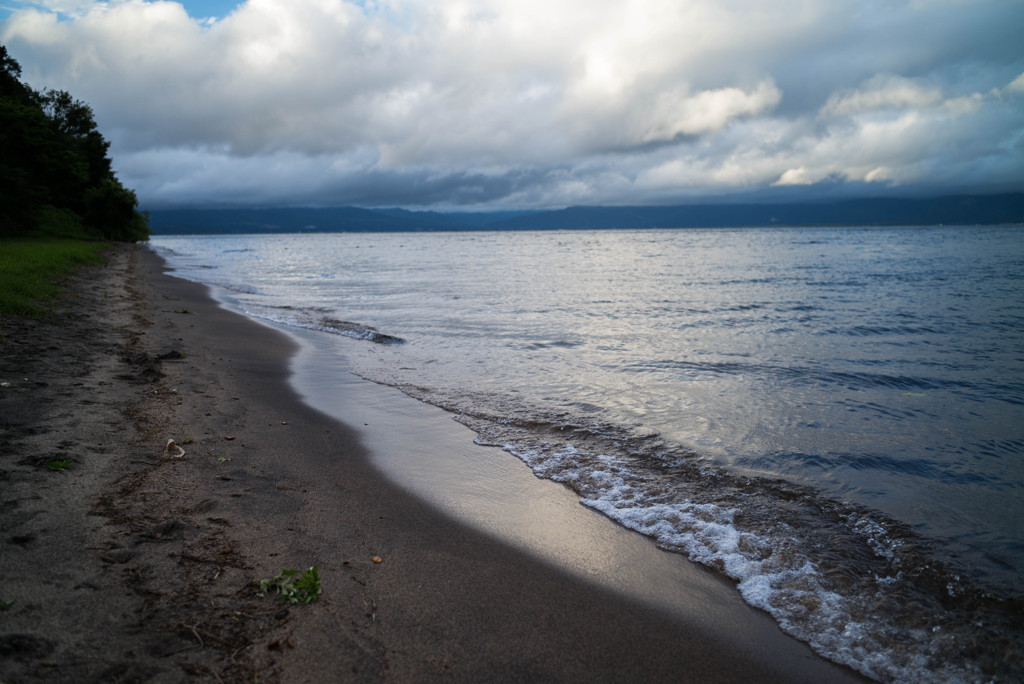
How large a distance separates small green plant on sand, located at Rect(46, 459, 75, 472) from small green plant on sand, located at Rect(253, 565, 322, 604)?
268 centimetres

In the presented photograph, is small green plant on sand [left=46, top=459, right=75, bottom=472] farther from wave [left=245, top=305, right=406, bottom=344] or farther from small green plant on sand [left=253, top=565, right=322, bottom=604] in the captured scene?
wave [left=245, top=305, right=406, bottom=344]

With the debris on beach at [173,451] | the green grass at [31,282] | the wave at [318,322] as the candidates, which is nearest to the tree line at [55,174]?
the green grass at [31,282]

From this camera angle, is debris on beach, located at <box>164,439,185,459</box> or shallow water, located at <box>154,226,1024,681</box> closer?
shallow water, located at <box>154,226,1024,681</box>

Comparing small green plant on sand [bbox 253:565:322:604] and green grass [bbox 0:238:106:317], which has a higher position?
green grass [bbox 0:238:106:317]

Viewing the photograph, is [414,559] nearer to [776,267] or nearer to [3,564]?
[3,564]

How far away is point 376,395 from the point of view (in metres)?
9.54

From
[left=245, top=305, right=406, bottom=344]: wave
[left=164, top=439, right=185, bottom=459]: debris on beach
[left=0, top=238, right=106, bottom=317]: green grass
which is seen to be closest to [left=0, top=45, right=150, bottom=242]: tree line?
[left=0, top=238, right=106, bottom=317]: green grass

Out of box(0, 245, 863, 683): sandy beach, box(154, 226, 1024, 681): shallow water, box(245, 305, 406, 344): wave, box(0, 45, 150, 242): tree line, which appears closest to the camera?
box(0, 245, 863, 683): sandy beach

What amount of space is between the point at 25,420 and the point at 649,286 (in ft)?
93.6

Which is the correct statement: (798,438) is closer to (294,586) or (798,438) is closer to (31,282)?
(294,586)

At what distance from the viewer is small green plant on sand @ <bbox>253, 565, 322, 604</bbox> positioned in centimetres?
354

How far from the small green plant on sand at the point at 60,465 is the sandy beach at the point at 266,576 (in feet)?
0.23

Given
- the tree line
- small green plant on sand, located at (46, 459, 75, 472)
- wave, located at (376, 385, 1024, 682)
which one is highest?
the tree line

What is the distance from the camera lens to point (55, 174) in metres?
50.8
